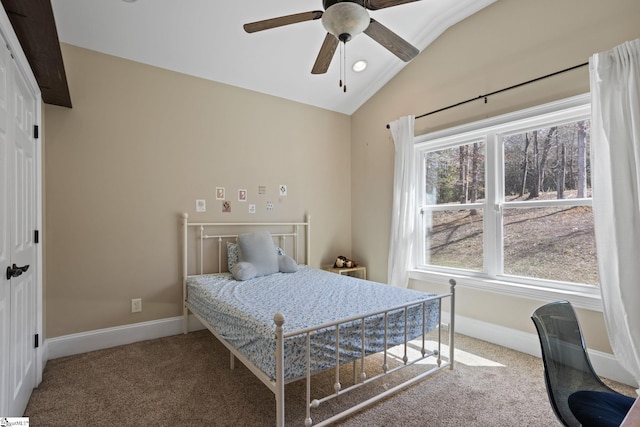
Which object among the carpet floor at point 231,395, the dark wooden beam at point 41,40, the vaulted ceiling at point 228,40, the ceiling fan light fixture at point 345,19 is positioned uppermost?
the vaulted ceiling at point 228,40

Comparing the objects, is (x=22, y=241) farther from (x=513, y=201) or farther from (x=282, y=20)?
(x=513, y=201)

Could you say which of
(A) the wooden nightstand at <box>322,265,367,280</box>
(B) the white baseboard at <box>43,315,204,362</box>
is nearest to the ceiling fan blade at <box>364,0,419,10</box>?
(A) the wooden nightstand at <box>322,265,367,280</box>

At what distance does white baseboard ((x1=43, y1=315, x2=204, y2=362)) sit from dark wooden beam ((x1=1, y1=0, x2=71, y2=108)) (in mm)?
1953

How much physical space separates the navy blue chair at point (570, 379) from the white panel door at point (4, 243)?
2.37 meters

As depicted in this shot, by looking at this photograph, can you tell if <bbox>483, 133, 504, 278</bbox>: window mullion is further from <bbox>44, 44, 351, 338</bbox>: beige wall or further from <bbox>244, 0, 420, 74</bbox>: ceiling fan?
<bbox>44, 44, 351, 338</bbox>: beige wall

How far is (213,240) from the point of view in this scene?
3.35 m

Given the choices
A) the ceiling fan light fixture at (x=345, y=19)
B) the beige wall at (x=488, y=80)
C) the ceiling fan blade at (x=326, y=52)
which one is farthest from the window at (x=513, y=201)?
the ceiling fan light fixture at (x=345, y=19)

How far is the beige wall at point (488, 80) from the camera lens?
234 centimetres

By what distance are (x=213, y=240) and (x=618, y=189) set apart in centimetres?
336

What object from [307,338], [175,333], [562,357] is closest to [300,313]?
[307,338]

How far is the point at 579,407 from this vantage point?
1233 millimetres

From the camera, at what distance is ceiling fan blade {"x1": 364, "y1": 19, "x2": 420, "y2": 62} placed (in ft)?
5.87

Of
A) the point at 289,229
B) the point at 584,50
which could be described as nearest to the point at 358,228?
the point at 289,229

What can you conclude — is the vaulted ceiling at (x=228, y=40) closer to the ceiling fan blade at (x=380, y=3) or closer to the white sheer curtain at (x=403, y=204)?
the ceiling fan blade at (x=380, y=3)
